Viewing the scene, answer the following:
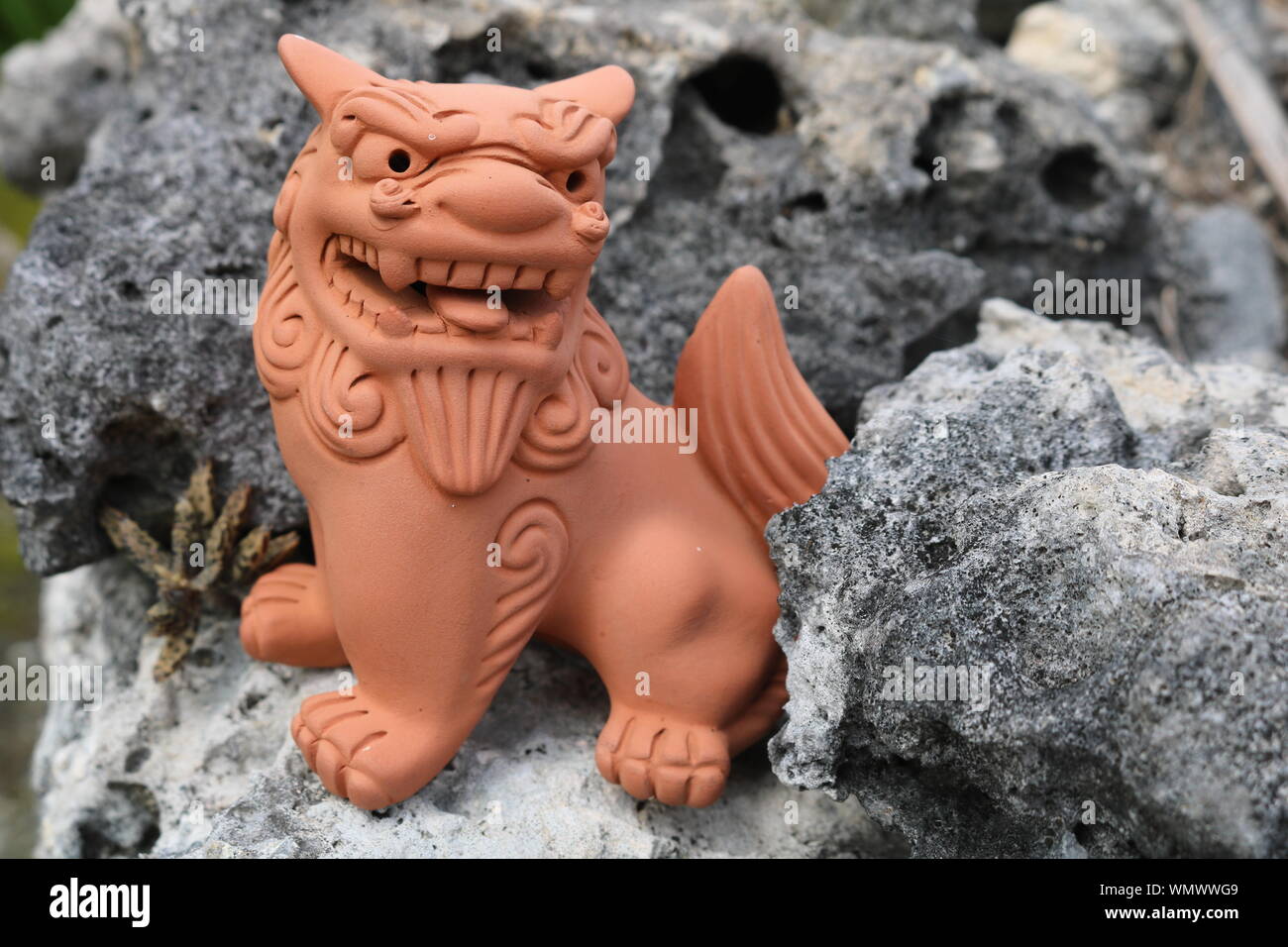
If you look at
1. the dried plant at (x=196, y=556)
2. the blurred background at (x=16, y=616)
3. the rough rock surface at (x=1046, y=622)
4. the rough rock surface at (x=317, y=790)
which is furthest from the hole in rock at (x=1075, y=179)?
the blurred background at (x=16, y=616)

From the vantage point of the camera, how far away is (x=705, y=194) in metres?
2.47

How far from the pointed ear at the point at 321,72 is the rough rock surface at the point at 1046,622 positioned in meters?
0.87

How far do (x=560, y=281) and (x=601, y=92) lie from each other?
0.32 m

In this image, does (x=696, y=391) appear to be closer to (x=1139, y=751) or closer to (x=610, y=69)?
(x=610, y=69)

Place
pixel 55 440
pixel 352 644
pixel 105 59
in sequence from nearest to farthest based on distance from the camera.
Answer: pixel 352 644 < pixel 55 440 < pixel 105 59

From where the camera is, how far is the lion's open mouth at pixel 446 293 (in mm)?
1508

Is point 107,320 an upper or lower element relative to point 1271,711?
upper

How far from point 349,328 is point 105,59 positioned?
102 inches

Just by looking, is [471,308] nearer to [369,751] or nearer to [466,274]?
[466,274]

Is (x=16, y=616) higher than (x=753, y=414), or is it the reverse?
(x=753, y=414)

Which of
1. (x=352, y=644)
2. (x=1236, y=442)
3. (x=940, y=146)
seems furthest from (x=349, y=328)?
(x=940, y=146)

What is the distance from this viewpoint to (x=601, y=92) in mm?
1680

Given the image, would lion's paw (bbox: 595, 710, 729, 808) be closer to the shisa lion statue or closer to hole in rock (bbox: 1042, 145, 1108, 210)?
the shisa lion statue

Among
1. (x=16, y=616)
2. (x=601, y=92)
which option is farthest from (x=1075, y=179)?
(x=16, y=616)
